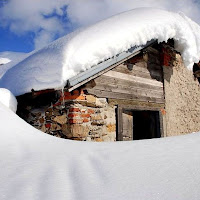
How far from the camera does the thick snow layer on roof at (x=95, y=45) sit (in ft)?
10.3

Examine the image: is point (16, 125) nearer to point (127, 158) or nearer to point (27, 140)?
point (27, 140)

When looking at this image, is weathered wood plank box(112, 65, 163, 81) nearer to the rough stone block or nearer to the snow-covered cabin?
the snow-covered cabin

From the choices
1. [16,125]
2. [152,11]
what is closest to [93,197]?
[16,125]

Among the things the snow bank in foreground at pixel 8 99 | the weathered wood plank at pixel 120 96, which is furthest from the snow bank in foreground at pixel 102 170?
the weathered wood plank at pixel 120 96

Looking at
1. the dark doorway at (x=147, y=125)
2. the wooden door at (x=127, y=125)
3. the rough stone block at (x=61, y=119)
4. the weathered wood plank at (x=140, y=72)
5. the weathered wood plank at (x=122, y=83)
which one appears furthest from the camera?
the dark doorway at (x=147, y=125)

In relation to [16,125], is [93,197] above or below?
below

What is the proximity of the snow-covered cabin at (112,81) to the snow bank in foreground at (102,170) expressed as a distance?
6.20 ft

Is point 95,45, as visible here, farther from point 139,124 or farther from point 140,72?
point 139,124

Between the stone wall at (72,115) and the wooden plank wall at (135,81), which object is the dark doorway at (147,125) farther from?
the stone wall at (72,115)

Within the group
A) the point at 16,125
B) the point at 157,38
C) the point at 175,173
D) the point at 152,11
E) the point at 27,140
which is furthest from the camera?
the point at 152,11

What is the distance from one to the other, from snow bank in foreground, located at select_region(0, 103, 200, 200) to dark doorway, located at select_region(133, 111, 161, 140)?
3610mm

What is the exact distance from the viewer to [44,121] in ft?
11.6

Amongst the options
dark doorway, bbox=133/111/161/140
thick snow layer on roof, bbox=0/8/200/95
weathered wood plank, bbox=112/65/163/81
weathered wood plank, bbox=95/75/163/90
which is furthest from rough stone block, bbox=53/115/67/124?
dark doorway, bbox=133/111/161/140

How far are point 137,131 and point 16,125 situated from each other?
4255mm
